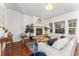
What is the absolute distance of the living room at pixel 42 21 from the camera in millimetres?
1622

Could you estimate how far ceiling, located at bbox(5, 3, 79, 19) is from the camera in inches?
64.1

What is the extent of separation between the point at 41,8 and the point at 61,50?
27.3 inches

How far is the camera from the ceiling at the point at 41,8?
5.34 feet

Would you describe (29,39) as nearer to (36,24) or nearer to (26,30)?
(26,30)

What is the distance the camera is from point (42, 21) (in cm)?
169

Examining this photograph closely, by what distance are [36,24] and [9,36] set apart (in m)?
0.44

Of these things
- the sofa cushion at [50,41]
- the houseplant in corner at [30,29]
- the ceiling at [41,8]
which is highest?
the ceiling at [41,8]

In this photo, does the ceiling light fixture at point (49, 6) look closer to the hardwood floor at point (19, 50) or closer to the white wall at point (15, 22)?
the white wall at point (15, 22)

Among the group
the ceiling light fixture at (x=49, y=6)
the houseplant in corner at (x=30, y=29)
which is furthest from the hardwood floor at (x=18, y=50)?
the ceiling light fixture at (x=49, y=6)

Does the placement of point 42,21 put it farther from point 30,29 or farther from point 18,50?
point 18,50

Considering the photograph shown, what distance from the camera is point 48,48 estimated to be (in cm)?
170

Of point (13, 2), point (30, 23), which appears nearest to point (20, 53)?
point (30, 23)

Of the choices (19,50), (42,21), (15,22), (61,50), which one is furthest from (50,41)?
(15,22)

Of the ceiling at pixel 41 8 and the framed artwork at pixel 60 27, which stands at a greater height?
the ceiling at pixel 41 8
